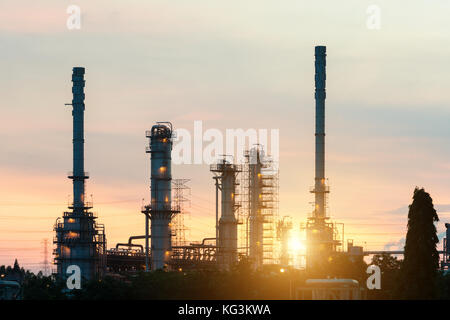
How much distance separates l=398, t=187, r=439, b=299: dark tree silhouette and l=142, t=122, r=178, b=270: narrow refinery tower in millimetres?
49839

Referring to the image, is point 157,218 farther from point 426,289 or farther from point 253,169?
point 426,289

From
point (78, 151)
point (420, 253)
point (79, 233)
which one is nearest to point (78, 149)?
point (78, 151)

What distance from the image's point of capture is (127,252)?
162125mm

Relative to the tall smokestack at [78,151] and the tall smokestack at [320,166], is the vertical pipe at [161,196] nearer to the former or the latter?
the tall smokestack at [78,151]

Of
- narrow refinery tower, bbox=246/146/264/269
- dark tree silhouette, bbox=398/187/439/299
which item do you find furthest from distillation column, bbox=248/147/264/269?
dark tree silhouette, bbox=398/187/439/299

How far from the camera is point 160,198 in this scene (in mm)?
142500

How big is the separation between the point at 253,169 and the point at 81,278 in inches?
1572

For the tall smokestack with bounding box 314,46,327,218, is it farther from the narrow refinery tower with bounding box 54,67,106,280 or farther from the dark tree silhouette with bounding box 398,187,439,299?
the dark tree silhouette with bounding box 398,187,439,299

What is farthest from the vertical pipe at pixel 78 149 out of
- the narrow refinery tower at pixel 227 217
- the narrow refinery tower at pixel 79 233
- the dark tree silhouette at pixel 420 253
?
the dark tree silhouette at pixel 420 253

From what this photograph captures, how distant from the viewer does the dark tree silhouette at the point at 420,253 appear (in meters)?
96.2

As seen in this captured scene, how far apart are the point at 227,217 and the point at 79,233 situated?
71.2ft

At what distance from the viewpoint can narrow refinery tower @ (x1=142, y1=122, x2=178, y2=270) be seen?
468ft

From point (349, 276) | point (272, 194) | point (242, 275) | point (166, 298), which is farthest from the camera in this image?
point (272, 194)
